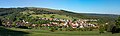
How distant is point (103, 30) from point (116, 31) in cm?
417

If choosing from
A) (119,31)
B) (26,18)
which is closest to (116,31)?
(119,31)

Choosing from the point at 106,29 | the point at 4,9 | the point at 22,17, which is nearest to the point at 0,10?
the point at 4,9

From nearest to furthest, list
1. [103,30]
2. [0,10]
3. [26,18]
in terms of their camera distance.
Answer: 1. [103,30]
2. [26,18]
3. [0,10]

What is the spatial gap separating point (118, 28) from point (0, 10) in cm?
10635

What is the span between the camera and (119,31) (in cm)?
7475

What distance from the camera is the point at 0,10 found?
16538 centimetres

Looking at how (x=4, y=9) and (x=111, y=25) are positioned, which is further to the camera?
(x=4, y=9)

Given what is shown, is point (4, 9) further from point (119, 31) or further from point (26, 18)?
point (119, 31)

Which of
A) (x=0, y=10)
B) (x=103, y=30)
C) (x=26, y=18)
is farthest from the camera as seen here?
(x=0, y=10)

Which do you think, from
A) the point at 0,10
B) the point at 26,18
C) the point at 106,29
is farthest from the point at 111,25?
the point at 0,10

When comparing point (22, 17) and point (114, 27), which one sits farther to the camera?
point (22, 17)

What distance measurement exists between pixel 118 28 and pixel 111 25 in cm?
230

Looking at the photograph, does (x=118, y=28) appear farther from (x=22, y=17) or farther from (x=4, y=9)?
(x=4, y=9)

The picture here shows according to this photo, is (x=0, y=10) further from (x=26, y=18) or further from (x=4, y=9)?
(x=26, y=18)
